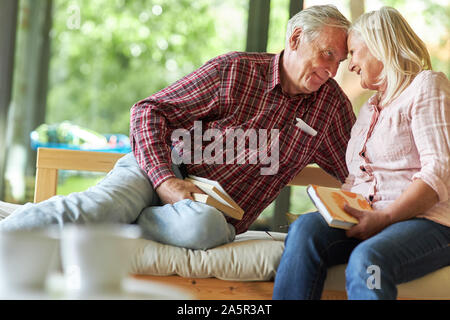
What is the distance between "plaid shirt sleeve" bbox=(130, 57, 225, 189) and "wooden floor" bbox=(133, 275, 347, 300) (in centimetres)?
39

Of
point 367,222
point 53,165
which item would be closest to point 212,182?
point 367,222

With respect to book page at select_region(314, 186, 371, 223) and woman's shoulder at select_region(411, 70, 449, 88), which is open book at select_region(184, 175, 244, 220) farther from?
woman's shoulder at select_region(411, 70, 449, 88)

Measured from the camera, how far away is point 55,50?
11.6 ft

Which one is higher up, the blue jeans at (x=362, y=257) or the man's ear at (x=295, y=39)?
the man's ear at (x=295, y=39)

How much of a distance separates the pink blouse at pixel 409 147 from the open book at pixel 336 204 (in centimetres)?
8

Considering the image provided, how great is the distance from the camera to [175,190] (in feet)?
5.50

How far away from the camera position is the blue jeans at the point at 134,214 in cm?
142

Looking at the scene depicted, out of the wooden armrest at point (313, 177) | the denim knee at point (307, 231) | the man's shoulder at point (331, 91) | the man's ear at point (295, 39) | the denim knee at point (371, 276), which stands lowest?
the denim knee at point (371, 276)

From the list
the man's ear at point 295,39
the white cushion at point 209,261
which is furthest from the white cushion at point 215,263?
the man's ear at point 295,39

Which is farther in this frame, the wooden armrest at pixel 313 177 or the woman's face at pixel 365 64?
the wooden armrest at pixel 313 177

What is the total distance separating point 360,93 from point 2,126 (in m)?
2.25

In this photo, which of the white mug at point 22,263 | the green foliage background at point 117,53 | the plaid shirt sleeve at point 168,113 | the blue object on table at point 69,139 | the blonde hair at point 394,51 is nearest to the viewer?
the white mug at point 22,263

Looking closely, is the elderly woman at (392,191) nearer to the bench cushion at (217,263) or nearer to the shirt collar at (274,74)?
the bench cushion at (217,263)

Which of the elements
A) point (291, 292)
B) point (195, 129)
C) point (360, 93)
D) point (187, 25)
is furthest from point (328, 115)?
point (187, 25)
